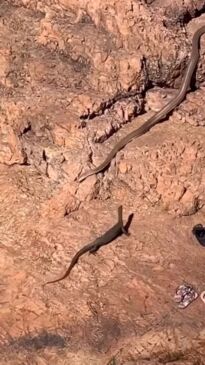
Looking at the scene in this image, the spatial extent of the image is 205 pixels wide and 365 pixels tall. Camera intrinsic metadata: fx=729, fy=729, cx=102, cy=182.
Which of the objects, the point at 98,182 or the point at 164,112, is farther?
the point at 164,112

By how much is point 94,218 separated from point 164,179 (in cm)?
100

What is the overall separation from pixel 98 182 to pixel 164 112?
1380mm

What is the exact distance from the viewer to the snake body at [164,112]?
8.80 meters

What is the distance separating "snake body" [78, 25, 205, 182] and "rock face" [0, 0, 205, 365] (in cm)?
8

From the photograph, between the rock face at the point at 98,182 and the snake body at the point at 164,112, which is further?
the snake body at the point at 164,112

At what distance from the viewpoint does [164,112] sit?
369 inches

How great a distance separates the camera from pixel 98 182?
876cm

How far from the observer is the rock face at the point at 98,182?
755cm

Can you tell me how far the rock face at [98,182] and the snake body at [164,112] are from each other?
0.08 m

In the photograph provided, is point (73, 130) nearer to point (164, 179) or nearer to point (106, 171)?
point (106, 171)

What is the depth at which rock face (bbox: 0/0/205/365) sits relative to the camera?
7555 millimetres

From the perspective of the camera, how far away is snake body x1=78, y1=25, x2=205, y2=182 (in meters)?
8.80

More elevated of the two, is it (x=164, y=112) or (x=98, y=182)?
(x=164, y=112)

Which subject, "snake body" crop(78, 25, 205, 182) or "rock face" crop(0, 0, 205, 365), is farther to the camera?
"snake body" crop(78, 25, 205, 182)
